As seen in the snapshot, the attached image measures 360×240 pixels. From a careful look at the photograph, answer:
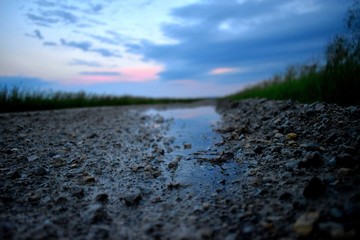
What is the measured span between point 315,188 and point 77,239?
202cm

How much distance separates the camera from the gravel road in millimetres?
1934

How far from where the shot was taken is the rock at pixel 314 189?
7.04ft

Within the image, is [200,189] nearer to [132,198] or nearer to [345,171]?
[132,198]

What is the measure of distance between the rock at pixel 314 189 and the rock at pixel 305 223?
0.97 ft

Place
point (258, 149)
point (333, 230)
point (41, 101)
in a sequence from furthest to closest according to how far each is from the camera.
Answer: point (41, 101)
point (258, 149)
point (333, 230)

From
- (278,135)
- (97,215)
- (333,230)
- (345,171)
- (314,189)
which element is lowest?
(97,215)

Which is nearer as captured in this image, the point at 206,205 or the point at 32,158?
the point at 206,205

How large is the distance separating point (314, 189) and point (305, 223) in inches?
18.6

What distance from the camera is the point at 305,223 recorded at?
1.79m

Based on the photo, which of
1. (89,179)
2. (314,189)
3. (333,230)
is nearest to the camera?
(333,230)

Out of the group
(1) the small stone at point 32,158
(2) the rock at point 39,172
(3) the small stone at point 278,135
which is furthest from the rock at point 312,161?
(1) the small stone at point 32,158

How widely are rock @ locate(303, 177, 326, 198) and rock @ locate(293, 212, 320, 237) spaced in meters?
0.29

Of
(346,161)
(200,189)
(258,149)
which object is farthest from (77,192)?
(346,161)

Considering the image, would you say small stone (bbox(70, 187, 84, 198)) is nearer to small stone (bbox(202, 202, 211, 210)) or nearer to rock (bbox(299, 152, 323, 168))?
small stone (bbox(202, 202, 211, 210))
